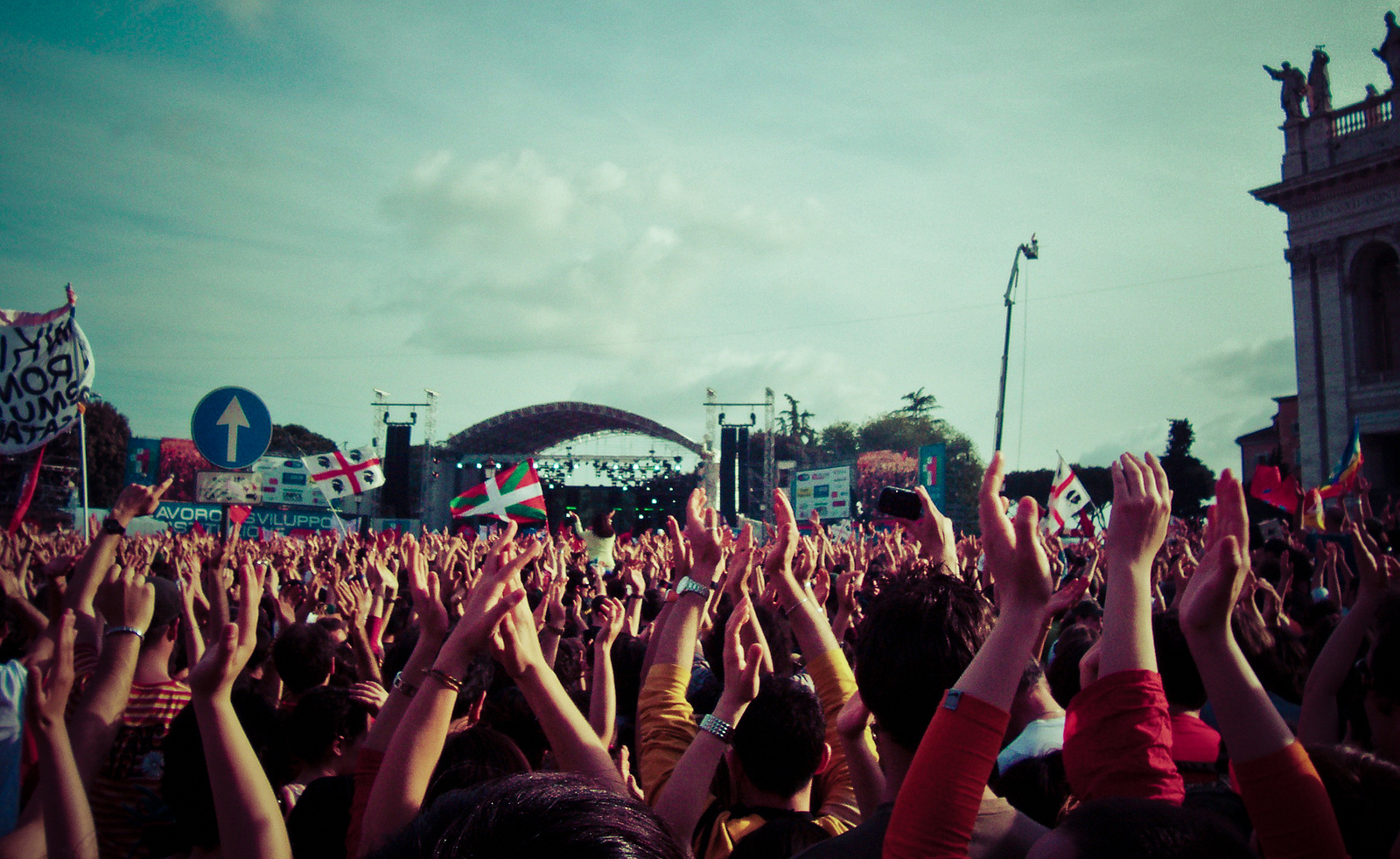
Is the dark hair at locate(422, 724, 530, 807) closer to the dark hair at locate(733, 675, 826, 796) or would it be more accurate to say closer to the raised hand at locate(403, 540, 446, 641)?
the raised hand at locate(403, 540, 446, 641)

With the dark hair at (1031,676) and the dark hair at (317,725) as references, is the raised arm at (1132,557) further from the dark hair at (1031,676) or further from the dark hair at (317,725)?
the dark hair at (317,725)

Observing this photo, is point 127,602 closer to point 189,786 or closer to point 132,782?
point 132,782

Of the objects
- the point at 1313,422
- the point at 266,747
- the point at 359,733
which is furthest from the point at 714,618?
the point at 1313,422

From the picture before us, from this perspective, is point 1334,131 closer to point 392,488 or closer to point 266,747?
point 266,747

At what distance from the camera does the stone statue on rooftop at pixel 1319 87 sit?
88.3 feet

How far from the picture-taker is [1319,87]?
2712 cm

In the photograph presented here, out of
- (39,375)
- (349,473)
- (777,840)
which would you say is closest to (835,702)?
(777,840)

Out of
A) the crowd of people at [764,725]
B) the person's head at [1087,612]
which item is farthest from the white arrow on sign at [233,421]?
the person's head at [1087,612]

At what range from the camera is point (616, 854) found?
0.98 m

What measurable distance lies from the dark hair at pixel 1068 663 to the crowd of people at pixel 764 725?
2 centimetres

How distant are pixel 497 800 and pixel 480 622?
1.14m

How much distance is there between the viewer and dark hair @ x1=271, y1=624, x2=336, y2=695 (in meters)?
4.41

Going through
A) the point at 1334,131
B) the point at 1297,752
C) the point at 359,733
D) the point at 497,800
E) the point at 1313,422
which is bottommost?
the point at 359,733

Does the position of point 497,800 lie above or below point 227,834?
above
